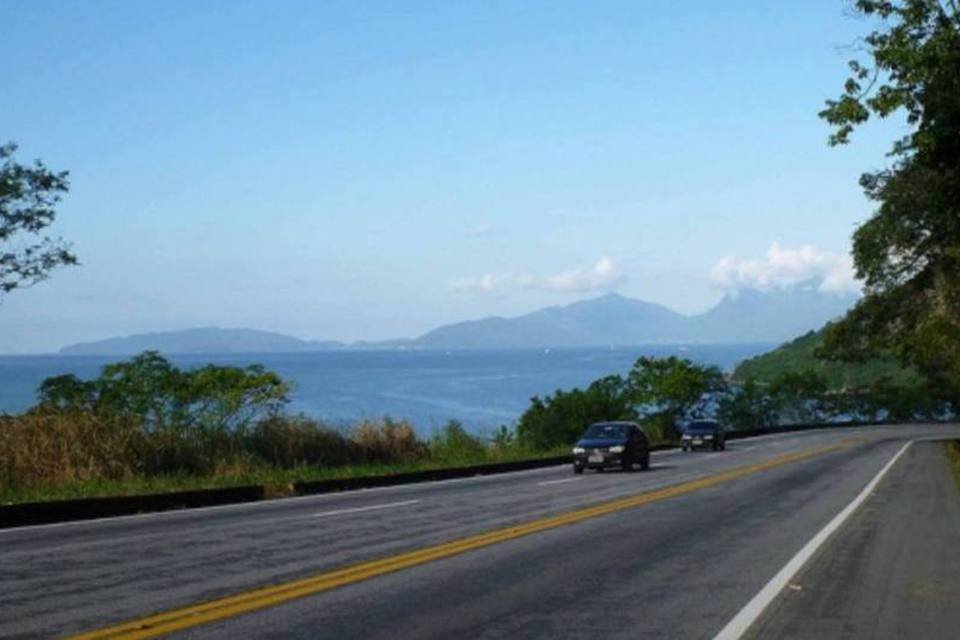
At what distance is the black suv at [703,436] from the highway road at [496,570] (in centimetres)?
3216

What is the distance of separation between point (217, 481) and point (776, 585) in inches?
604

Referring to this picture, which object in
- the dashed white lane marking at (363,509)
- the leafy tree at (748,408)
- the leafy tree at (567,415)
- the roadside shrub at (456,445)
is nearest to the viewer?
the dashed white lane marking at (363,509)

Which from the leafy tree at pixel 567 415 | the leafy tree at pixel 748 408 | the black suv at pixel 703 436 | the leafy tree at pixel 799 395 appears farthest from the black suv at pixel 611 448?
the leafy tree at pixel 799 395

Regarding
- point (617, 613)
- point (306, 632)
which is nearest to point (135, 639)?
point (306, 632)

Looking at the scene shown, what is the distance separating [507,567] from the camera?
1270 centimetres

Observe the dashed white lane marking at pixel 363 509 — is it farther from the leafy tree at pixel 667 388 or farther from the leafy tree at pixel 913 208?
the leafy tree at pixel 667 388

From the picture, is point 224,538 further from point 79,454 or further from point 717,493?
point 717,493

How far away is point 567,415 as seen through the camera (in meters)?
66.3

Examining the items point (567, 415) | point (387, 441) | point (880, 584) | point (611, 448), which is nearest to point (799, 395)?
point (567, 415)

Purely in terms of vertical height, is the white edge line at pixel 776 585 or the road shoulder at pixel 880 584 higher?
the white edge line at pixel 776 585

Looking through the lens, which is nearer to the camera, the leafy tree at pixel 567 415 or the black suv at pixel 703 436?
the black suv at pixel 703 436

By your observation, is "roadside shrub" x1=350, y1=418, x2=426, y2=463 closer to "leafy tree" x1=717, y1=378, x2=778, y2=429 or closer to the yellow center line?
the yellow center line

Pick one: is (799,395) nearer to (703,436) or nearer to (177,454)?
(703,436)

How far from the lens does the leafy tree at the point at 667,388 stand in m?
74.6
